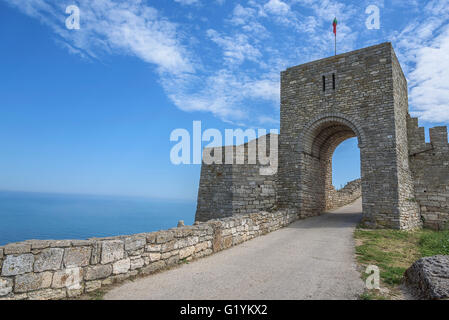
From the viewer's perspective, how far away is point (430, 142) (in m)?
12.7

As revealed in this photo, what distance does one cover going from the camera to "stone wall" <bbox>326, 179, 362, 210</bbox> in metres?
17.6

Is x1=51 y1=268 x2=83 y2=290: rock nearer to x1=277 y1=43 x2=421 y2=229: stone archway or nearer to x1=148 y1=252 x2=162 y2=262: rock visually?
x1=148 y1=252 x2=162 y2=262: rock

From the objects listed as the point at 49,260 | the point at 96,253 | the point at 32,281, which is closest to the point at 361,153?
the point at 96,253

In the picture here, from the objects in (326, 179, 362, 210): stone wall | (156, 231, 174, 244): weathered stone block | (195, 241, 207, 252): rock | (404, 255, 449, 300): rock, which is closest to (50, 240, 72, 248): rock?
(156, 231, 174, 244): weathered stone block

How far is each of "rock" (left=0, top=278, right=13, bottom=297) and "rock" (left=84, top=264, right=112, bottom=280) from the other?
3.08ft

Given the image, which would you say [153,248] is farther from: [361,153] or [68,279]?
[361,153]

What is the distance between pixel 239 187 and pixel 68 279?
33.5 ft

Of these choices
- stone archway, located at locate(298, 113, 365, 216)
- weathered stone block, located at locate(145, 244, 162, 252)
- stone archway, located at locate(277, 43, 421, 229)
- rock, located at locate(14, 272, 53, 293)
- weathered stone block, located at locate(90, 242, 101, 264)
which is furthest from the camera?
stone archway, located at locate(298, 113, 365, 216)

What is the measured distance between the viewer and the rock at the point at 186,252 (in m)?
5.76

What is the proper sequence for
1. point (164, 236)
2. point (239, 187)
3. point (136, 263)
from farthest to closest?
point (239, 187) < point (164, 236) < point (136, 263)

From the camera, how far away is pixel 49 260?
12.3ft
